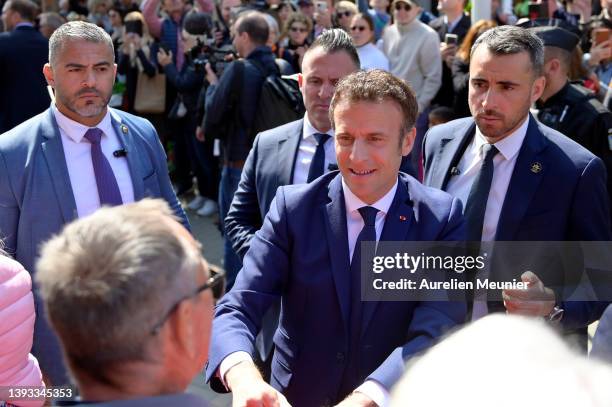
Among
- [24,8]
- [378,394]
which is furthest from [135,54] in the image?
[378,394]

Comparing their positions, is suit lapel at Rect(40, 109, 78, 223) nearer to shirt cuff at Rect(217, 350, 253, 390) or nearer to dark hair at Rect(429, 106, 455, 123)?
shirt cuff at Rect(217, 350, 253, 390)

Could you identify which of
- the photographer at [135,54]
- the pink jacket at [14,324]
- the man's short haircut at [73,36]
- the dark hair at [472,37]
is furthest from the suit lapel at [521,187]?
the photographer at [135,54]

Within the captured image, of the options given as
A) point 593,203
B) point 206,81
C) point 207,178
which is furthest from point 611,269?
point 207,178

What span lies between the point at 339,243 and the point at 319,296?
171 mm

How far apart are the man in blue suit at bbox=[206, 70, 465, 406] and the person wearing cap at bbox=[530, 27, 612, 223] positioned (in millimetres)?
1946

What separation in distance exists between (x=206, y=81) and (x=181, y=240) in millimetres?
6314

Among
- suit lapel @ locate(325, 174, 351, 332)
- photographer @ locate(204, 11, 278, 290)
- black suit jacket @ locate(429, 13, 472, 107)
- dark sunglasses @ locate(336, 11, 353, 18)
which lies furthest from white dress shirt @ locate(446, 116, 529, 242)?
dark sunglasses @ locate(336, 11, 353, 18)

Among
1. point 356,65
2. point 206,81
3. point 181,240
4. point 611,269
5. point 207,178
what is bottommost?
point 207,178

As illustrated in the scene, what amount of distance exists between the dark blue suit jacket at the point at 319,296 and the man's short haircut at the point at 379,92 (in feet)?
0.85

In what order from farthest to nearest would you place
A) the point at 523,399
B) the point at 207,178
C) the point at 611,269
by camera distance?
the point at 207,178
the point at 611,269
the point at 523,399

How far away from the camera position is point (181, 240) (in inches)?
59.1

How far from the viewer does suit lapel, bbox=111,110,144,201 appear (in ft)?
11.0

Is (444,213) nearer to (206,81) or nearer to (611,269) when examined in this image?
(611,269)

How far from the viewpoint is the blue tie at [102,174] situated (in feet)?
10.6
